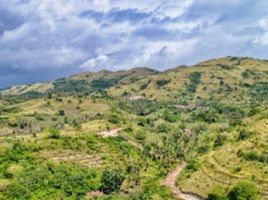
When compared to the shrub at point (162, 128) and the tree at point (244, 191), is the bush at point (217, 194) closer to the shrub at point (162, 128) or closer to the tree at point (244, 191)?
the tree at point (244, 191)

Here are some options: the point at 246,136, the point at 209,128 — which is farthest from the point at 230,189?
the point at 209,128

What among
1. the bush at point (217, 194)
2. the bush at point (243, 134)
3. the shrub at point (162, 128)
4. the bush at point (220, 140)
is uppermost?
the shrub at point (162, 128)

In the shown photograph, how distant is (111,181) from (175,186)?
15194 millimetres

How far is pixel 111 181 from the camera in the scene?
383 feet

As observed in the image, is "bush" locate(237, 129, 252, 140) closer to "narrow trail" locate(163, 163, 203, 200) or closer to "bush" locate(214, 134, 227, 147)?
"bush" locate(214, 134, 227, 147)

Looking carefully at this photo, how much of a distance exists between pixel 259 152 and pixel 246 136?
13.0m

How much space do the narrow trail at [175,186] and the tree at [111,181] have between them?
11.6 meters

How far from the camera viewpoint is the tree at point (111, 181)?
381ft

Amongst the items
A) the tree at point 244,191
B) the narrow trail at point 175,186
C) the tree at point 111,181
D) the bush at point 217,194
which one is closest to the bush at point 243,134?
the narrow trail at point 175,186

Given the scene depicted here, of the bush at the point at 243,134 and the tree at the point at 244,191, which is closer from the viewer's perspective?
the tree at the point at 244,191

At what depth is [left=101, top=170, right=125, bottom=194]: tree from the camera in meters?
116

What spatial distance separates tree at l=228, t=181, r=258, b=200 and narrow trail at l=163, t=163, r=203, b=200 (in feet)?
35.7

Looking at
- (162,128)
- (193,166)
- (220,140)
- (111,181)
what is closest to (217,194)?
(193,166)

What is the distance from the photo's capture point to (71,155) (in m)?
133
